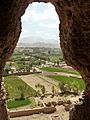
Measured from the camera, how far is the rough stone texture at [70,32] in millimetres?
12078

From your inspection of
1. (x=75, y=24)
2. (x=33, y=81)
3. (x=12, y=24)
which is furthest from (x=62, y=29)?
(x=33, y=81)

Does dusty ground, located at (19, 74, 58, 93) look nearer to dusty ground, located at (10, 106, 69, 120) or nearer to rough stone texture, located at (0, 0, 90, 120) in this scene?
dusty ground, located at (10, 106, 69, 120)

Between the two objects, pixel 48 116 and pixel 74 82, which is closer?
pixel 48 116

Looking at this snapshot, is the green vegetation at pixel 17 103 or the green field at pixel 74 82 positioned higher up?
the green vegetation at pixel 17 103

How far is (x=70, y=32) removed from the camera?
577 inches

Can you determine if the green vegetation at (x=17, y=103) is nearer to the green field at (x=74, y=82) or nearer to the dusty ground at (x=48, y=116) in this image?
the dusty ground at (x=48, y=116)

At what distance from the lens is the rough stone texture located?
1208cm

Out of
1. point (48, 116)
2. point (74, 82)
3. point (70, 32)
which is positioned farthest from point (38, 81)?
point (70, 32)

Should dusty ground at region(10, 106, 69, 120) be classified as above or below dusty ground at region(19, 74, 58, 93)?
above

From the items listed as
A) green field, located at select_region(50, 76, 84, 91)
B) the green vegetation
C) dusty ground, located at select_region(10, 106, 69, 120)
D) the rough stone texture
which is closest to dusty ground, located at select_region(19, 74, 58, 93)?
green field, located at select_region(50, 76, 84, 91)

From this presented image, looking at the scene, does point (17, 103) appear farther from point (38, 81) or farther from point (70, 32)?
point (70, 32)

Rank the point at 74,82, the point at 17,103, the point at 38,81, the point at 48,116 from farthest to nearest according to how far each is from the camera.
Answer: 1. the point at 38,81
2. the point at 74,82
3. the point at 17,103
4. the point at 48,116

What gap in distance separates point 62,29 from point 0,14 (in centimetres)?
570

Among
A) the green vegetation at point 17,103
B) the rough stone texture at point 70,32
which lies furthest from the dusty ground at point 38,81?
the rough stone texture at point 70,32
